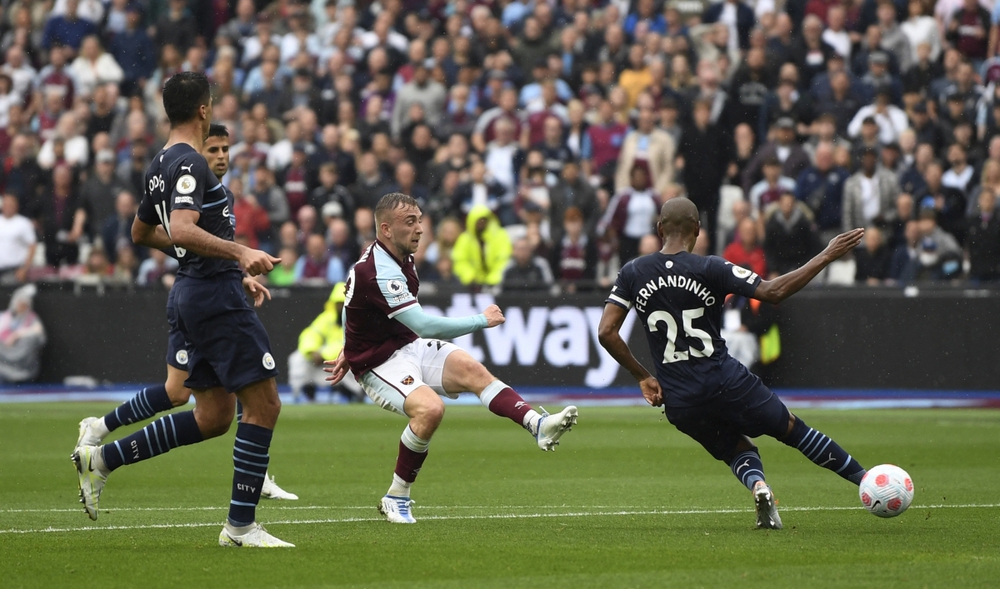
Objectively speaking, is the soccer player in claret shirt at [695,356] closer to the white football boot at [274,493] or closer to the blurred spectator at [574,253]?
the white football boot at [274,493]

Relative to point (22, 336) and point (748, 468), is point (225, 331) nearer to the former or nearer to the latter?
point (748, 468)

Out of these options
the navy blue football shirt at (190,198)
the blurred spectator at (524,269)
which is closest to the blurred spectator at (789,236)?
the blurred spectator at (524,269)

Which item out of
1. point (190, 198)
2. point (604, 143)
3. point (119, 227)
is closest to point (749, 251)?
point (604, 143)

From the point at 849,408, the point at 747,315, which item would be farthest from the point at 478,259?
the point at 849,408

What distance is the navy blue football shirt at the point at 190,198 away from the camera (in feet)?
22.3

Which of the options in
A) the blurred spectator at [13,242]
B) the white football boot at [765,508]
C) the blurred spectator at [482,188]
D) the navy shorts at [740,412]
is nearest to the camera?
the white football boot at [765,508]

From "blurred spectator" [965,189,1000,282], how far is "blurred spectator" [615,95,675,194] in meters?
4.15

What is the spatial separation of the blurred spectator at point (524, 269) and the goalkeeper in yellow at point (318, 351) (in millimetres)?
2352

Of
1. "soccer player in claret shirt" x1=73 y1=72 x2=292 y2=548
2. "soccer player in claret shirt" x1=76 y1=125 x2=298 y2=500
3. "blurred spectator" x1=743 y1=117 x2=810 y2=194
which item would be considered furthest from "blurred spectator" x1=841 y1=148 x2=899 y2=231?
"soccer player in claret shirt" x1=73 y1=72 x2=292 y2=548

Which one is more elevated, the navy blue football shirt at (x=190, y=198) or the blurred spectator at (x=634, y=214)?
the navy blue football shirt at (x=190, y=198)

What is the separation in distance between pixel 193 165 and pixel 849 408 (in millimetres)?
12234

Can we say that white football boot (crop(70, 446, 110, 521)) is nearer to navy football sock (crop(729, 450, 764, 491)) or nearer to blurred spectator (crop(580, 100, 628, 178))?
navy football sock (crop(729, 450, 764, 491))

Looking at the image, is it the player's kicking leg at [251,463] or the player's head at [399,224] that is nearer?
the player's kicking leg at [251,463]

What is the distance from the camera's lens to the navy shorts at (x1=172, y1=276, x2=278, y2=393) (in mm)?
6953
